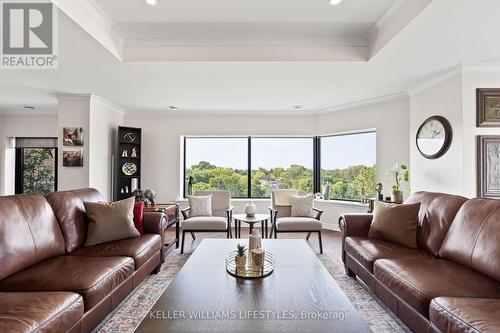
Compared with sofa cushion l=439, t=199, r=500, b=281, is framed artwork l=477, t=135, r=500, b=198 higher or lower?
higher

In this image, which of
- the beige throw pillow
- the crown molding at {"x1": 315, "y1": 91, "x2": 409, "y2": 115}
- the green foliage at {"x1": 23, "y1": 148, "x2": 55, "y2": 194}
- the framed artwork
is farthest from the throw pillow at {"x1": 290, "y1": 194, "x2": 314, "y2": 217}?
the green foliage at {"x1": 23, "y1": 148, "x2": 55, "y2": 194}

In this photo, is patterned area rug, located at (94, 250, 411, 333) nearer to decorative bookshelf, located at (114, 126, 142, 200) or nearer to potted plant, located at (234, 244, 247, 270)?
potted plant, located at (234, 244, 247, 270)

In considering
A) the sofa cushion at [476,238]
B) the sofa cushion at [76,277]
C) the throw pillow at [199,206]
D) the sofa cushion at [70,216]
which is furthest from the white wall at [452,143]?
the sofa cushion at [70,216]

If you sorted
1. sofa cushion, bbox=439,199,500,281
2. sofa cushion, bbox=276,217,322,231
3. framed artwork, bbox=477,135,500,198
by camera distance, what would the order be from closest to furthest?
sofa cushion, bbox=439,199,500,281, framed artwork, bbox=477,135,500,198, sofa cushion, bbox=276,217,322,231

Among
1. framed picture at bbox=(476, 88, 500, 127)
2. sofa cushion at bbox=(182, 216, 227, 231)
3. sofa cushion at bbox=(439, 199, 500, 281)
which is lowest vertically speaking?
sofa cushion at bbox=(182, 216, 227, 231)

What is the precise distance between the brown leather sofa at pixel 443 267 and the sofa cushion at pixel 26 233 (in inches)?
105

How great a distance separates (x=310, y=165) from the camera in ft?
18.3

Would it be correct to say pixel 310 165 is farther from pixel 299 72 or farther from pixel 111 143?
pixel 111 143

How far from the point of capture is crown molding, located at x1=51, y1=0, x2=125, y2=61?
7.00 ft

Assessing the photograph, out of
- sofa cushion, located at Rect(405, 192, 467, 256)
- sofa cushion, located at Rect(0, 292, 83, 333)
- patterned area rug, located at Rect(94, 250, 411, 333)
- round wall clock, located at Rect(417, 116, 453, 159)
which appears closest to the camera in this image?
sofa cushion, located at Rect(0, 292, 83, 333)

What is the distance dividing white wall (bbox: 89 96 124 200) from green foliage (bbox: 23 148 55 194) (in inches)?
69.5

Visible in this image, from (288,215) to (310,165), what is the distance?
5.55 ft

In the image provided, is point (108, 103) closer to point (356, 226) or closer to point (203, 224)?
point (203, 224)
